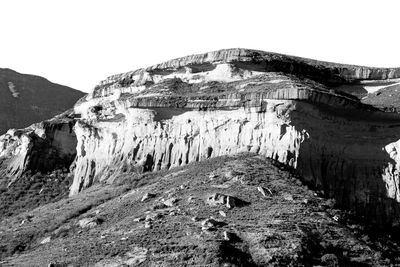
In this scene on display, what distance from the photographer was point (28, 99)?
129875 mm

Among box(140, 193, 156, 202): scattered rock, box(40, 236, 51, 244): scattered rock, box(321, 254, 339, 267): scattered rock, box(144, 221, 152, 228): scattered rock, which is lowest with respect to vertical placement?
box(40, 236, 51, 244): scattered rock

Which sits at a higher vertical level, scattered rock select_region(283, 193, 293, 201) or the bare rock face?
the bare rock face

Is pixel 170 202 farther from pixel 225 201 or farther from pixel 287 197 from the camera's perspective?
pixel 287 197

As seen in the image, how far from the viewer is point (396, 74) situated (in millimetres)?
75375

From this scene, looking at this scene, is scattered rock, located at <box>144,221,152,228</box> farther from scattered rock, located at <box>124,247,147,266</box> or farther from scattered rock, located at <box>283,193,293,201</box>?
scattered rock, located at <box>283,193,293,201</box>

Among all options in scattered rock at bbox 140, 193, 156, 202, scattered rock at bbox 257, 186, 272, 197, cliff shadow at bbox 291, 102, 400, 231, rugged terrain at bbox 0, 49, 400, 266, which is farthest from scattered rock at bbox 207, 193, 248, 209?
cliff shadow at bbox 291, 102, 400, 231

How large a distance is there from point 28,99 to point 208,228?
301 ft

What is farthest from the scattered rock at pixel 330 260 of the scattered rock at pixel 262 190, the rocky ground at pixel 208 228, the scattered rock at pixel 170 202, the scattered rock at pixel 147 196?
the scattered rock at pixel 147 196

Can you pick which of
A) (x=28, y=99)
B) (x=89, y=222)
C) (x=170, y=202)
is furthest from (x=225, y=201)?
(x=28, y=99)

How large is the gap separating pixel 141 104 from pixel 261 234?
25128 millimetres

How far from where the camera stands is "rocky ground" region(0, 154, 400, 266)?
41.0m

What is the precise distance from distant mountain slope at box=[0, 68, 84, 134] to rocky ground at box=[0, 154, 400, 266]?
6632 centimetres

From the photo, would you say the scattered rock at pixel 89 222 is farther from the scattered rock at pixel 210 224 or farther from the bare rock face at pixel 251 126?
the bare rock face at pixel 251 126

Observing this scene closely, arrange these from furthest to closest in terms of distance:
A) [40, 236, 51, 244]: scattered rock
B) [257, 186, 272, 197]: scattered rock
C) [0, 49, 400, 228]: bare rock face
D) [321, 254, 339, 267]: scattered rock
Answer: [0, 49, 400, 228]: bare rock face
[40, 236, 51, 244]: scattered rock
[257, 186, 272, 197]: scattered rock
[321, 254, 339, 267]: scattered rock
